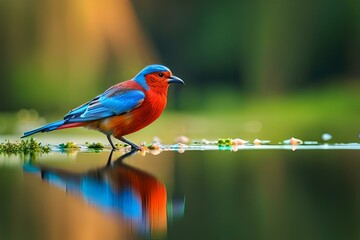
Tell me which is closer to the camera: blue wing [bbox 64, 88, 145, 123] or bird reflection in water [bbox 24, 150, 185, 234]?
bird reflection in water [bbox 24, 150, 185, 234]

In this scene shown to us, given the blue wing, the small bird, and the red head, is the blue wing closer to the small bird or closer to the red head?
the small bird

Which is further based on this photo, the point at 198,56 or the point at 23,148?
the point at 198,56

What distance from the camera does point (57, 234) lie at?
2.51 m

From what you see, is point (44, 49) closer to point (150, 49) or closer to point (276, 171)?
point (150, 49)

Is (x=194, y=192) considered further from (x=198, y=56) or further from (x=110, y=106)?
(x=198, y=56)

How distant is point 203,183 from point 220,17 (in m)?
12.1

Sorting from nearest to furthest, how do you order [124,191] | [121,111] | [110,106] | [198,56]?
[124,191]
[121,111]
[110,106]
[198,56]

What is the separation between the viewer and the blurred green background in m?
12.9

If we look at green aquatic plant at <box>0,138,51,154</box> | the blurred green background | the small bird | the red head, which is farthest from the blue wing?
the blurred green background

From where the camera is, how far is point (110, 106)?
581 centimetres

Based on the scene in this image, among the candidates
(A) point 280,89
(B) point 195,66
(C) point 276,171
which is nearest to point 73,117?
(C) point 276,171

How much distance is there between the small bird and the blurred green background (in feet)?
14.3

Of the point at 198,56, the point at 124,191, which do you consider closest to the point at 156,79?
the point at 124,191

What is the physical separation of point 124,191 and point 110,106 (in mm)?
2321
